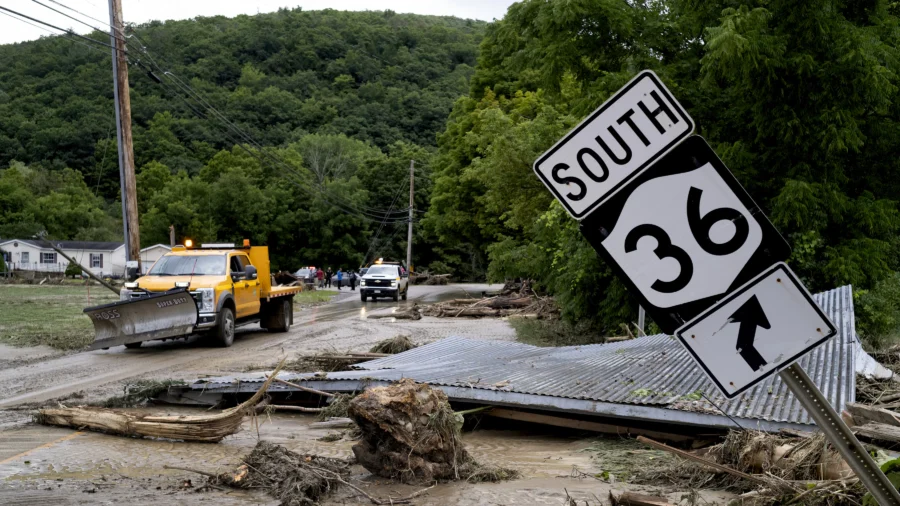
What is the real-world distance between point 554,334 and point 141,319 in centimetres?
1146

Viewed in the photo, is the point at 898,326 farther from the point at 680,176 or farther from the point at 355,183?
the point at 355,183

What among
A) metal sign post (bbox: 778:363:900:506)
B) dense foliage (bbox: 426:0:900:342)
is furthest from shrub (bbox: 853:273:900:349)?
metal sign post (bbox: 778:363:900:506)

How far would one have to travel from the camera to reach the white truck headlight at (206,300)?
58.8ft

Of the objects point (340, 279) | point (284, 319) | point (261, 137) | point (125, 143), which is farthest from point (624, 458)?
point (261, 137)

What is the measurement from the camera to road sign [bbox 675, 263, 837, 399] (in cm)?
314

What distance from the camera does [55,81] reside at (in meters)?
56.6

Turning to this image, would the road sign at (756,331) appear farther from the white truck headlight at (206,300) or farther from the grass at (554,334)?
the grass at (554,334)

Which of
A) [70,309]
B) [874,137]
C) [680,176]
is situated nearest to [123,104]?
[70,309]

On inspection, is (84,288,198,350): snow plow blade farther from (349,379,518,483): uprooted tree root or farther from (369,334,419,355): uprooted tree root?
(349,379,518,483): uprooted tree root

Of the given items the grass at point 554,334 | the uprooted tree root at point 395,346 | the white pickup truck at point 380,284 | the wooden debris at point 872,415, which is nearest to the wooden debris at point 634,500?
the wooden debris at point 872,415

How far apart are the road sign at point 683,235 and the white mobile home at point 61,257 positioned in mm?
78259

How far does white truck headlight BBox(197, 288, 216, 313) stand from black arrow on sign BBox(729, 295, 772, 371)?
630 inches

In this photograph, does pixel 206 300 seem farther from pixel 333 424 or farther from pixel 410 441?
pixel 410 441

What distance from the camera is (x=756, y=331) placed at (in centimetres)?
319
